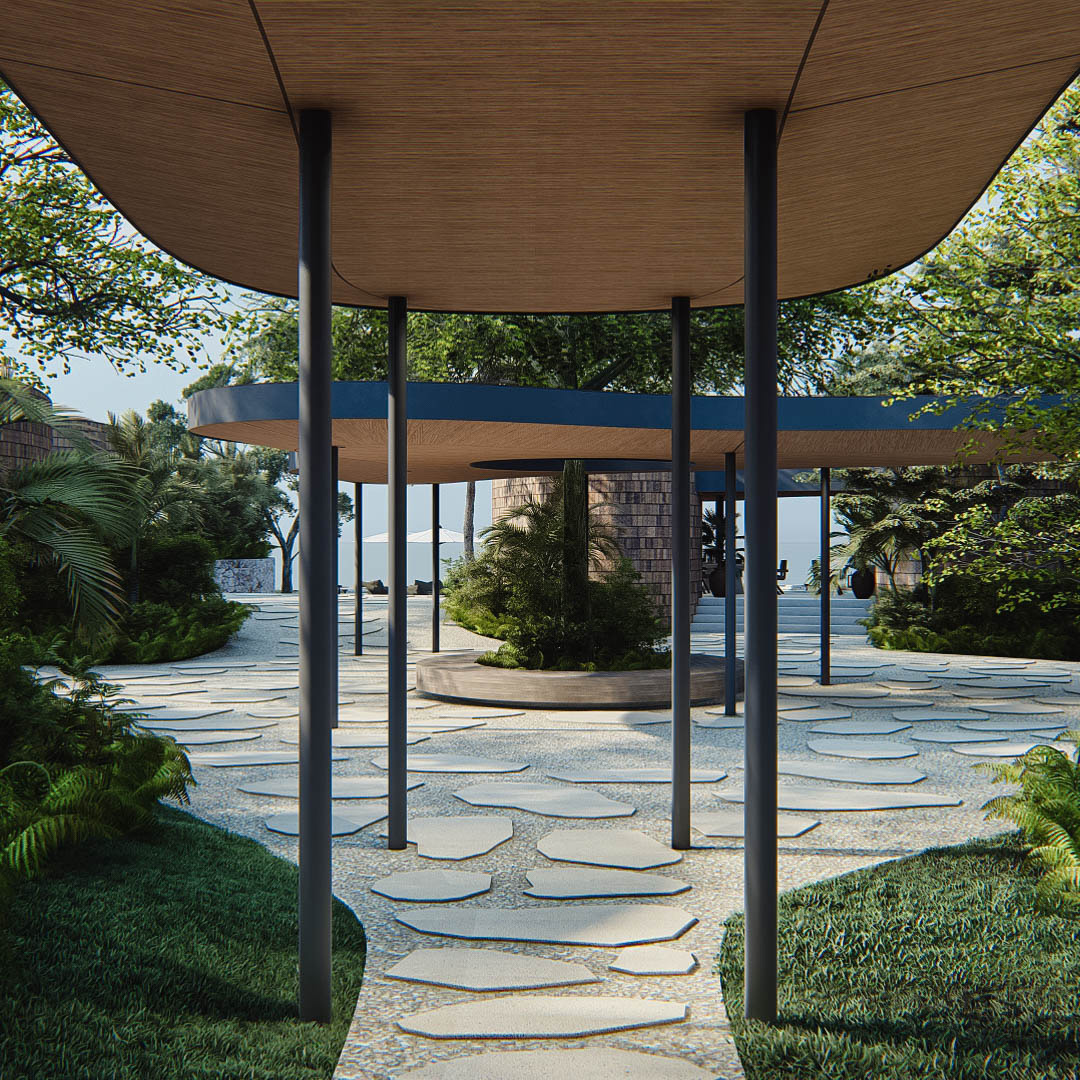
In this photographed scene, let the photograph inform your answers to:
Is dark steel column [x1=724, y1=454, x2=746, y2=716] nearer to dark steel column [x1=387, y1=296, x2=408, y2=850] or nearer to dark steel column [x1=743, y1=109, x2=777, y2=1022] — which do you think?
dark steel column [x1=387, y1=296, x2=408, y2=850]

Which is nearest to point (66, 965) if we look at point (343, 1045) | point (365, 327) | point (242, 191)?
point (343, 1045)

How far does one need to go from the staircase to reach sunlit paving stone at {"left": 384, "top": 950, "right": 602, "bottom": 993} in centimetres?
1814

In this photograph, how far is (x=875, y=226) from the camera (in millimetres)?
4508

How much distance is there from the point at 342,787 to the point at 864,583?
22.0m

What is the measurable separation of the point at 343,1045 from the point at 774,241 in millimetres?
3204

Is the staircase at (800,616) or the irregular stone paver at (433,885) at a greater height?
the staircase at (800,616)

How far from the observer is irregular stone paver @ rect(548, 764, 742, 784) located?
771cm

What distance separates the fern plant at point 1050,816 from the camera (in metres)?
4.44

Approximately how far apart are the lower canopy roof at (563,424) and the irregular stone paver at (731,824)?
3282 mm

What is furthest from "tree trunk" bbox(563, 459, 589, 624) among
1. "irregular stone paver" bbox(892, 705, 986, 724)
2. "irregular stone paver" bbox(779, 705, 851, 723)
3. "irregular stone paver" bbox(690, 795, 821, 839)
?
"irregular stone paver" bbox(690, 795, 821, 839)

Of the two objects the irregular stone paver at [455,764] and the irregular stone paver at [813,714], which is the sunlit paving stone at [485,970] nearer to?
the irregular stone paver at [455,764]

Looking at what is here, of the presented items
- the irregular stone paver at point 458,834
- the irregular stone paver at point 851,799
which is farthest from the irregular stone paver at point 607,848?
the irregular stone paver at point 851,799

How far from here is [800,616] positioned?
2375cm

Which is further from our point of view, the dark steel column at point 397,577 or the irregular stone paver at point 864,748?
the irregular stone paver at point 864,748
